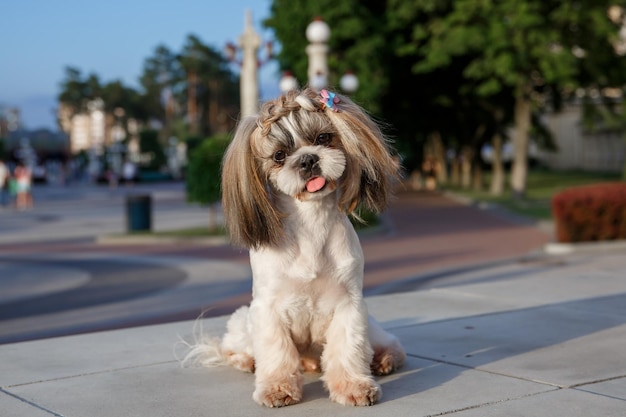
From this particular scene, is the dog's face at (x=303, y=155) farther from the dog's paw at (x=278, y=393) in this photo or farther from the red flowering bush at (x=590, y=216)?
the red flowering bush at (x=590, y=216)

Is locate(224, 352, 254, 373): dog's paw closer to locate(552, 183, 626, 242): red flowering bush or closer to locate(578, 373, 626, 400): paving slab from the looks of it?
locate(578, 373, 626, 400): paving slab

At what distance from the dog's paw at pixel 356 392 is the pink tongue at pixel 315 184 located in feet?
3.20

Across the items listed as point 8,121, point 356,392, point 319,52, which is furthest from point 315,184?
point 8,121

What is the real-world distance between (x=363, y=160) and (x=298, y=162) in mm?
351

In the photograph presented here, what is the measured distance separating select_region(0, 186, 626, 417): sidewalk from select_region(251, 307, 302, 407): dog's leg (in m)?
0.07

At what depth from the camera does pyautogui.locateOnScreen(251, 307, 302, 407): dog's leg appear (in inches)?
188

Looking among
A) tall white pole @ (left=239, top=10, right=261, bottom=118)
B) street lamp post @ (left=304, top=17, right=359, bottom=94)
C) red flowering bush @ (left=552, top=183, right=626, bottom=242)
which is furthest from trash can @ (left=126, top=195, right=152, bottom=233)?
red flowering bush @ (left=552, top=183, right=626, bottom=242)

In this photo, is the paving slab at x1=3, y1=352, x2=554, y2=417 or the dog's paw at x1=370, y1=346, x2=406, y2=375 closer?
the paving slab at x1=3, y1=352, x2=554, y2=417

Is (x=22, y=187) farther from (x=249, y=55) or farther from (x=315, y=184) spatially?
(x=315, y=184)

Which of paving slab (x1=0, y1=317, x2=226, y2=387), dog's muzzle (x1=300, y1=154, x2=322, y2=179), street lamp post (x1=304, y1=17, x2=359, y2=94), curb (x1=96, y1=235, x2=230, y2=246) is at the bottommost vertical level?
curb (x1=96, y1=235, x2=230, y2=246)

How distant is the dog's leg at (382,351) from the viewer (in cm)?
→ 540

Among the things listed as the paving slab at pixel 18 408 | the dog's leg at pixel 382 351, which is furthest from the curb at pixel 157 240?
the paving slab at pixel 18 408

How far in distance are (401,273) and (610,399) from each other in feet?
32.6

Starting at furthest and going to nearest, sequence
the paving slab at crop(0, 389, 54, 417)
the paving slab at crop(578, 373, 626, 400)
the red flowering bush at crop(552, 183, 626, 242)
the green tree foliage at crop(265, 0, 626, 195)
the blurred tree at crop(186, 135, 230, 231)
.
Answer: the green tree foliage at crop(265, 0, 626, 195), the blurred tree at crop(186, 135, 230, 231), the red flowering bush at crop(552, 183, 626, 242), the paving slab at crop(578, 373, 626, 400), the paving slab at crop(0, 389, 54, 417)
